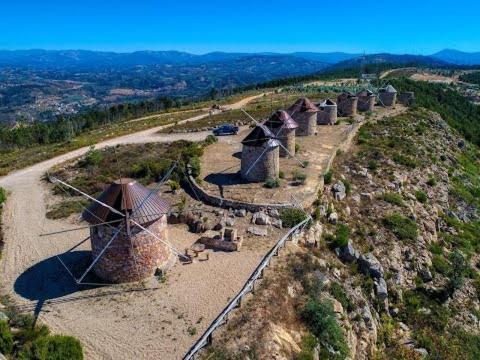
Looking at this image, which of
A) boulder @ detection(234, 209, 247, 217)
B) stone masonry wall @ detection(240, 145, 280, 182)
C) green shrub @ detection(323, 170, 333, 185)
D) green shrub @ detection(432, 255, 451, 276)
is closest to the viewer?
boulder @ detection(234, 209, 247, 217)

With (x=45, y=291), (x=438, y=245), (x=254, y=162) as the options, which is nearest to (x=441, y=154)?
(x=438, y=245)

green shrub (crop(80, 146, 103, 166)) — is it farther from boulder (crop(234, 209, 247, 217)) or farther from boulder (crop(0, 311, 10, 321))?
boulder (crop(0, 311, 10, 321))

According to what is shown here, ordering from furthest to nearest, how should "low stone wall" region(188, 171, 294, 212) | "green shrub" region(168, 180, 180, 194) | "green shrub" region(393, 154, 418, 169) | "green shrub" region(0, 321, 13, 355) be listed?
"green shrub" region(393, 154, 418, 169) < "green shrub" region(168, 180, 180, 194) < "low stone wall" region(188, 171, 294, 212) < "green shrub" region(0, 321, 13, 355)

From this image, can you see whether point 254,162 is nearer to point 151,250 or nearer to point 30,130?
point 151,250

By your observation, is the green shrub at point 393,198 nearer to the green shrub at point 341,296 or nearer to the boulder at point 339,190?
the boulder at point 339,190

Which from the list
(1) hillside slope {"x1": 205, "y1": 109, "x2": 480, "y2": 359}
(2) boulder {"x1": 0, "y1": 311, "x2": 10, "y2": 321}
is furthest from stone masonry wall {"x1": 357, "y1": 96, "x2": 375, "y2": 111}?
(2) boulder {"x1": 0, "y1": 311, "x2": 10, "y2": 321}

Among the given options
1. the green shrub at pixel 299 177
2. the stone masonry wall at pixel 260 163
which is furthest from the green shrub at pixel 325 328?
the stone masonry wall at pixel 260 163

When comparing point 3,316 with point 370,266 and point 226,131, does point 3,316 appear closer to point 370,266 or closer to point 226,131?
point 370,266

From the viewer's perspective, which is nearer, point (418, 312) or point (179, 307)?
point (179, 307)
